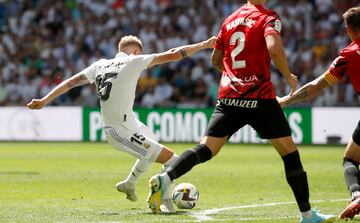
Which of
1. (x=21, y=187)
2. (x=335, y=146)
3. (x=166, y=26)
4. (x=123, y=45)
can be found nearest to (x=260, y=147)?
(x=335, y=146)

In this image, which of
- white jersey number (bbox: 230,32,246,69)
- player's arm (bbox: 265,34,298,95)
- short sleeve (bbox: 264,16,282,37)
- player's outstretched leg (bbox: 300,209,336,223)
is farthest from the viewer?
white jersey number (bbox: 230,32,246,69)

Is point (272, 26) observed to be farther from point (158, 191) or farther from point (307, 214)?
point (158, 191)

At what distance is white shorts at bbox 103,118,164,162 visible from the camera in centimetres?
1080

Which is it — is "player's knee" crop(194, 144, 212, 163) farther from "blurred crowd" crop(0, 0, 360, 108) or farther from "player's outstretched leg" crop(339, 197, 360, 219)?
"blurred crowd" crop(0, 0, 360, 108)

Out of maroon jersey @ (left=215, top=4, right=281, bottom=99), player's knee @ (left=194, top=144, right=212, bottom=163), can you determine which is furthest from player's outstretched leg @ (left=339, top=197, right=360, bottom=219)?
player's knee @ (left=194, top=144, right=212, bottom=163)

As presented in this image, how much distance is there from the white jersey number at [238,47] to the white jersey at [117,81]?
182 centimetres

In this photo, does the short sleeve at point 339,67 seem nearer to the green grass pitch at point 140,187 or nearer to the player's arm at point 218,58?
the player's arm at point 218,58

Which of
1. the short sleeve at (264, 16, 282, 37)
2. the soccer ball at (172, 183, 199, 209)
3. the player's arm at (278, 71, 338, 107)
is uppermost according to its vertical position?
the short sleeve at (264, 16, 282, 37)

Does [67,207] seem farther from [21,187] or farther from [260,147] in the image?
[260,147]

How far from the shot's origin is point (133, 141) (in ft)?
35.5

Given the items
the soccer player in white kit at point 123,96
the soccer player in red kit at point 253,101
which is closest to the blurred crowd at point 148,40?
the soccer player in white kit at point 123,96

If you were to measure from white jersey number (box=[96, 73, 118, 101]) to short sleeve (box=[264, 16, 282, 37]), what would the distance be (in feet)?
8.49

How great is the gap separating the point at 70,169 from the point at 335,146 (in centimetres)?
999

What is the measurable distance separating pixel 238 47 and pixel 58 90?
2666mm
